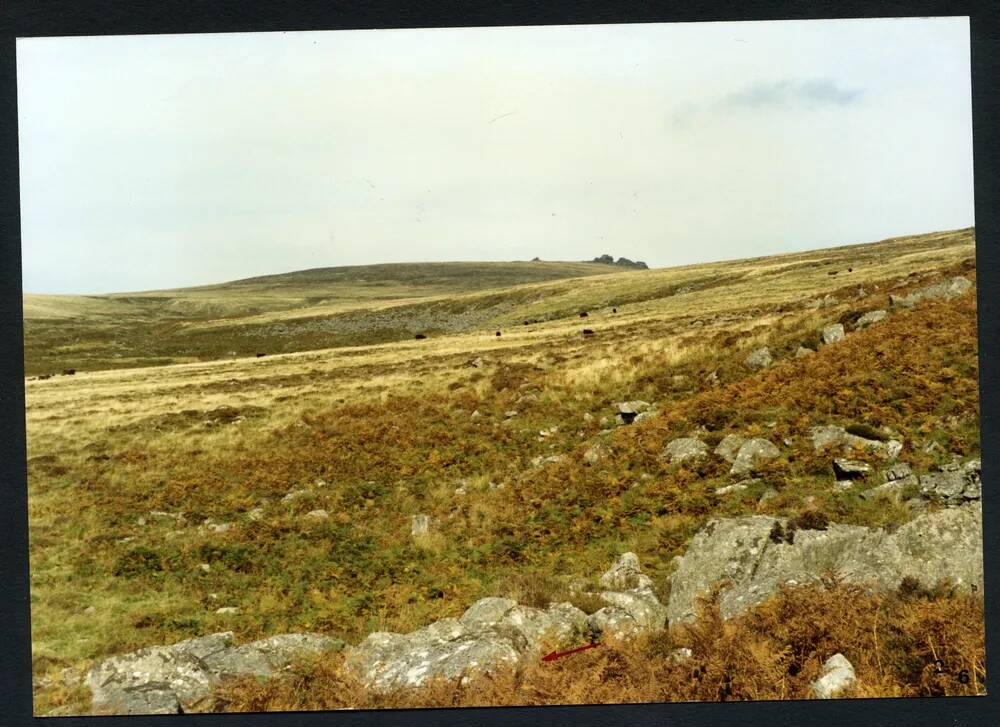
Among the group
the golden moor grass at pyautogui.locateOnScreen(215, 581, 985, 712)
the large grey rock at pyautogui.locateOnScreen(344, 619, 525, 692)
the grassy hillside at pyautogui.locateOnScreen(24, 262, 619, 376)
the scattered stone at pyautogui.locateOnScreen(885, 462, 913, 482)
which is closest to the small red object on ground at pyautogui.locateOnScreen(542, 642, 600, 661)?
the golden moor grass at pyautogui.locateOnScreen(215, 581, 985, 712)

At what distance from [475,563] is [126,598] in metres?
5.73

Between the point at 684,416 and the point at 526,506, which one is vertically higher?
the point at 684,416

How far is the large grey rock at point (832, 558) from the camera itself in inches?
293

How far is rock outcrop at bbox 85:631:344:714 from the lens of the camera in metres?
7.73

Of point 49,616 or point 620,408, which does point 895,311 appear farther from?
point 49,616

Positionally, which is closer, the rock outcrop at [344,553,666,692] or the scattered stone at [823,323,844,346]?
the rock outcrop at [344,553,666,692]

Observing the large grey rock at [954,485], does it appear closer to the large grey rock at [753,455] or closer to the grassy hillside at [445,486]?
the grassy hillside at [445,486]

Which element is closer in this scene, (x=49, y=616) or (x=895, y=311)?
(x=49, y=616)

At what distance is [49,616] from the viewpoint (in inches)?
383

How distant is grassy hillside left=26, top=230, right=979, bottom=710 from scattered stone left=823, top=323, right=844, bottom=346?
1.43 feet

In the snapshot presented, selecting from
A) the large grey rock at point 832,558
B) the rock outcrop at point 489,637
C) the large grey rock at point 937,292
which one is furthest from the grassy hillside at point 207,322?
the large grey rock at point 937,292

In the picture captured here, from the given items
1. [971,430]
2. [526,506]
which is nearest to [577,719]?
[526,506]

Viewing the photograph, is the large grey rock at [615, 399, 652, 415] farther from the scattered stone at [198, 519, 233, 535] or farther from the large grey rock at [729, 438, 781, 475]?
the scattered stone at [198, 519, 233, 535]

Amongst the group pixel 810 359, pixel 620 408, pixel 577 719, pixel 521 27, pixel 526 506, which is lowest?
pixel 577 719
